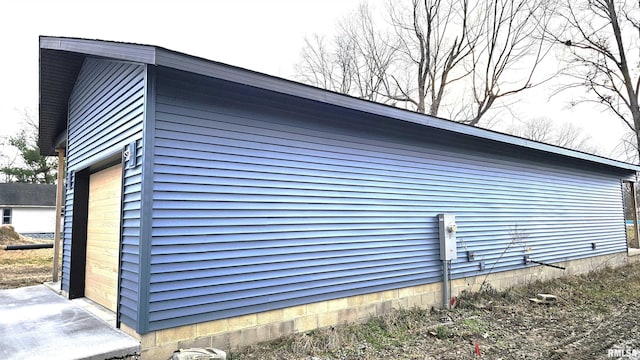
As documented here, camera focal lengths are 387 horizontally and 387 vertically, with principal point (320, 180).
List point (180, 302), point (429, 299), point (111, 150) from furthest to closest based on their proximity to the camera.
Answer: point (429, 299) → point (111, 150) → point (180, 302)

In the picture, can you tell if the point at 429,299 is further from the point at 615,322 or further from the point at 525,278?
the point at 525,278

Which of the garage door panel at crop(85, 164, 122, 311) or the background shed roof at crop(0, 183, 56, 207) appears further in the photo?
the background shed roof at crop(0, 183, 56, 207)

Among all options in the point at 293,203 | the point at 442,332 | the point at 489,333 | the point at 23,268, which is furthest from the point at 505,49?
the point at 23,268

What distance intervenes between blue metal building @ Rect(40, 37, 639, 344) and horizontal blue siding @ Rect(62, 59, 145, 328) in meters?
0.03

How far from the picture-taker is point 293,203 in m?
4.58

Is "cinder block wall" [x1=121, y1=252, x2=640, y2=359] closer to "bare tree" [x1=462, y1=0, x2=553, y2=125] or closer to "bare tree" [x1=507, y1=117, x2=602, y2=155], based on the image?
"bare tree" [x1=462, y1=0, x2=553, y2=125]

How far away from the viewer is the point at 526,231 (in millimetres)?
7797

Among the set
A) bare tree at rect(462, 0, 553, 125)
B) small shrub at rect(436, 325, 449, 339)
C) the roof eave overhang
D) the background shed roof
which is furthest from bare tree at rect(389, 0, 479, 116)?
the background shed roof

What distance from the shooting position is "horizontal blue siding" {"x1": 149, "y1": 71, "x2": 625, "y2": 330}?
12.2 feet

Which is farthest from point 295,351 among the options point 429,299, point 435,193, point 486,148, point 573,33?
point 573,33

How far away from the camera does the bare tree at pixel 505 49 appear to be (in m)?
15.8

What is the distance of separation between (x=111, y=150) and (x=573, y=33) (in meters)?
16.3

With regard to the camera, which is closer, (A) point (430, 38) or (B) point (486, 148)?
(B) point (486, 148)

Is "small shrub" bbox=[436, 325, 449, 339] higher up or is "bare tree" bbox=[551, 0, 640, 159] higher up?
"bare tree" bbox=[551, 0, 640, 159]
